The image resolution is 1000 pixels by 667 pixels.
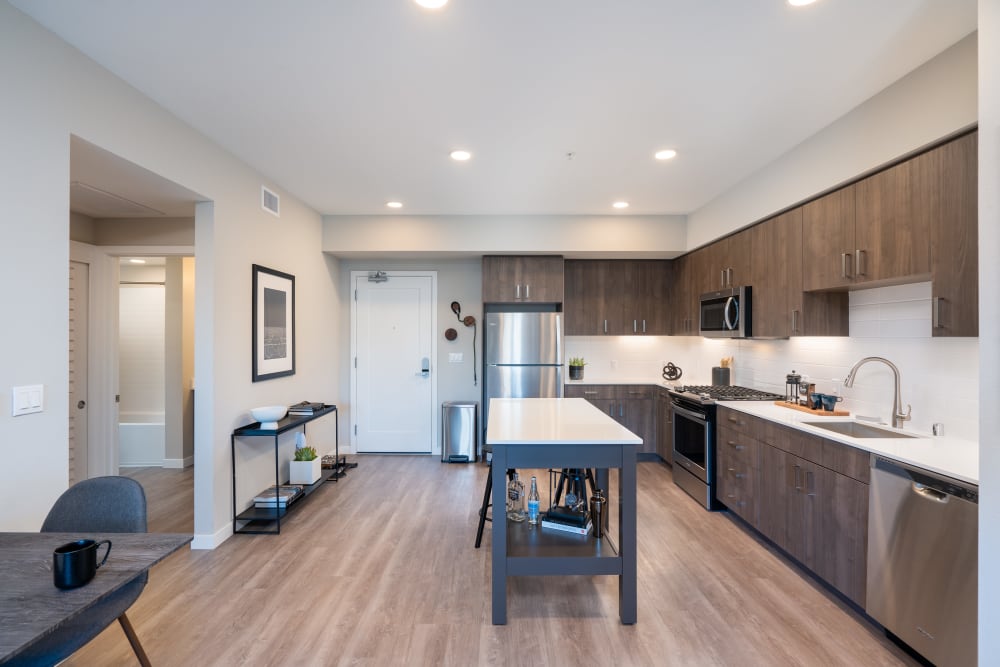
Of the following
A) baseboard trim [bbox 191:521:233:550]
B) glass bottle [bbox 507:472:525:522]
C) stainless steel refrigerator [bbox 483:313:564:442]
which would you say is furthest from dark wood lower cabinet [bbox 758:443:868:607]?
baseboard trim [bbox 191:521:233:550]

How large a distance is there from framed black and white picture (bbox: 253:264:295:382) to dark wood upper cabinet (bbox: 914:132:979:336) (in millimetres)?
4019

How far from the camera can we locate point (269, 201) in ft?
11.9

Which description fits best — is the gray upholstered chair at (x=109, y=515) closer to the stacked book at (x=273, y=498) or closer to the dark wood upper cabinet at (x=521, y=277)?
the stacked book at (x=273, y=498)

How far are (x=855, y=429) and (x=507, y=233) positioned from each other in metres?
3.28

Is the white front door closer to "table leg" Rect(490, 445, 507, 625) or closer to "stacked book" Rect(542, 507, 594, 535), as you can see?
"stacked book" Rect(542, 507, 594, 535)

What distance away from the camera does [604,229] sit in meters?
4.68

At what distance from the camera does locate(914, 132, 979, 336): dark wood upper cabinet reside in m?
1.90

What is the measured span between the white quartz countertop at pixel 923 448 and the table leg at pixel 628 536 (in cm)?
108

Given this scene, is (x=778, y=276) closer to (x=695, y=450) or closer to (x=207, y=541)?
(x=695, y=450)

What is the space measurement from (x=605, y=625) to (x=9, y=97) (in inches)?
130

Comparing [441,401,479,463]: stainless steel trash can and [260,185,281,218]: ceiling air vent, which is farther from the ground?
[260,185,281,218]: ceiling air vent

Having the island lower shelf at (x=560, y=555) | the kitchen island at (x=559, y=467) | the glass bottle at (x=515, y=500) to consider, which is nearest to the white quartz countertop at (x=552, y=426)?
the kitchen island at (x=559, y=467)

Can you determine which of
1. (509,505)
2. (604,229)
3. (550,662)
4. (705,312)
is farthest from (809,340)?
(550,662)

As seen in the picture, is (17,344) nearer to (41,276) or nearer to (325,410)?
(41,276)
